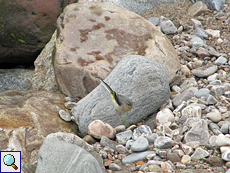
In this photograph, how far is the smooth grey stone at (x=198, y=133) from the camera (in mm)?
3199

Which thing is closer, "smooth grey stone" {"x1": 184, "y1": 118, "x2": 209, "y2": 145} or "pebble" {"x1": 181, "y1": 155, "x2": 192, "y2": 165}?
"pebble" {"x1": 181, "y1": 155, "x2": 192, "y2": 165}

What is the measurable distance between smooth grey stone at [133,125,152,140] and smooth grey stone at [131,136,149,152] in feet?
0.76

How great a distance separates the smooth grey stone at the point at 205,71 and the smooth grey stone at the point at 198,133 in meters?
1.57

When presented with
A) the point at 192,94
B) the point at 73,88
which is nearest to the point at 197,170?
the point at 192,94

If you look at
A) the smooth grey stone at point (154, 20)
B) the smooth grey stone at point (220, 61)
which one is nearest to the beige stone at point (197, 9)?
the smooth grey stone at point (154, 20)

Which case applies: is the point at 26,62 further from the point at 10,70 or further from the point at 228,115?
the point at 228,115

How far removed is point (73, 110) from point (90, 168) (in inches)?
61.0

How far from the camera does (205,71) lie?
4.71 m

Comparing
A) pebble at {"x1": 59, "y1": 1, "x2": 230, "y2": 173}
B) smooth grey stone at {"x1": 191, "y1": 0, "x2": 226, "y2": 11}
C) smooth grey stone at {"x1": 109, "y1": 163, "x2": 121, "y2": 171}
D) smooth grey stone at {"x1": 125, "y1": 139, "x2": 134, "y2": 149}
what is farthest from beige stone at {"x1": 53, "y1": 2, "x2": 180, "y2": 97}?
smooth grey stone at {"x1": 191, "y1": 0, "x2": 226, "y2": 11}

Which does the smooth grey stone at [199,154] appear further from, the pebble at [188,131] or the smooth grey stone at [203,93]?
the smooth grey stone at [203,93]

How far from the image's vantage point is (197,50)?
5.27 meters

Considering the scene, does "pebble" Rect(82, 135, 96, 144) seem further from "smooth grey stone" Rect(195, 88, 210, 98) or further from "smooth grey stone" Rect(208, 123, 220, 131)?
"smooth grey stone" Rect(195, 88, 210, 98)

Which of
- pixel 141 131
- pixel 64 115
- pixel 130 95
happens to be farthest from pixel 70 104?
pixel 141 131

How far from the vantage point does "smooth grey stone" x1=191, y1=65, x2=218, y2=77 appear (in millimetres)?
4691
